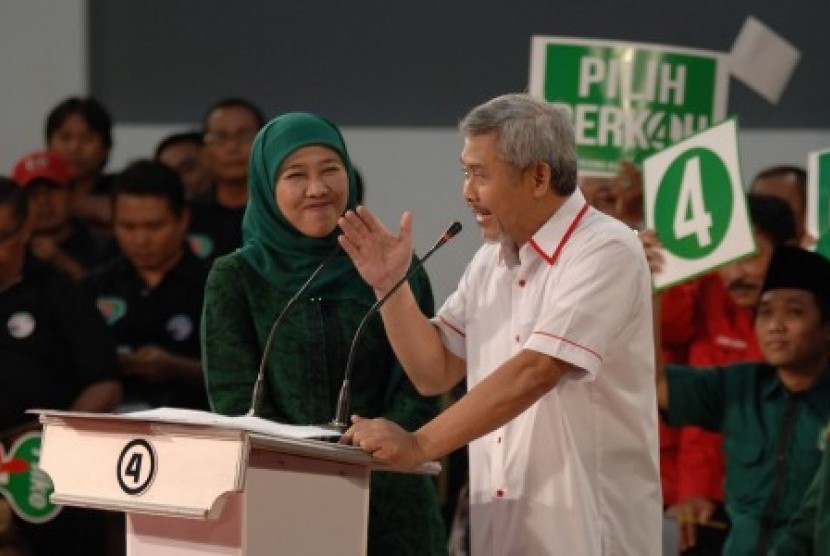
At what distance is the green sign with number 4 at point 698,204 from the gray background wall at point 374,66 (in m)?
1.88

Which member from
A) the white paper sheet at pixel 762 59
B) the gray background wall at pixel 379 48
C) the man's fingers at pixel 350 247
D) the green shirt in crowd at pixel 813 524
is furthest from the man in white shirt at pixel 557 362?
the gray background wall at pixel 379 48

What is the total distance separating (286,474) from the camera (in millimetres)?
3295

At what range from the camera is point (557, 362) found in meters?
3.49

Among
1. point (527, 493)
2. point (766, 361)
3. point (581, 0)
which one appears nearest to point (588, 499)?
point (527, 493)

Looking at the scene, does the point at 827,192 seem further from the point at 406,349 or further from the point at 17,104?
the point at 17,104

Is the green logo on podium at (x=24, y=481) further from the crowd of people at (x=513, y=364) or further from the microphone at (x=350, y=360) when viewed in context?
the microphone at (x=350, y=360)

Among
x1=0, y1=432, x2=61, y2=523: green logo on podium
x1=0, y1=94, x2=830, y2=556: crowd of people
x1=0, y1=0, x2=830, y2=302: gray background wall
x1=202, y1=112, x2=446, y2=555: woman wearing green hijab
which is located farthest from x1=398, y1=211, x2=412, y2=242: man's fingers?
x1=0, y1=0, x2=830, y2=302: gray background wall

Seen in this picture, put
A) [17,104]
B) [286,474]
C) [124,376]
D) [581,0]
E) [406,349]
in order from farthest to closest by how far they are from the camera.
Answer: [17,104], [581,0], [124,376], [406,349], [286,474]

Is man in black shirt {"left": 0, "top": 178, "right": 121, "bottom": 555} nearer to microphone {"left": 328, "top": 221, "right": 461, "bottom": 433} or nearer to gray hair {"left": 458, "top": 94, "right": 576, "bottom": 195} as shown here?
microphone {"left": 328, "top": 221, "right": 461, "bottom": 433}

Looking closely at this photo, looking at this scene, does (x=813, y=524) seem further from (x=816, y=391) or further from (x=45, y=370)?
(x=45, y=370)

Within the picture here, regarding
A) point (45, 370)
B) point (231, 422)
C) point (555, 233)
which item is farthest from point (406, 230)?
point (45, 370)

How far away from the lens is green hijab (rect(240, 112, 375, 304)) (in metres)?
4.04

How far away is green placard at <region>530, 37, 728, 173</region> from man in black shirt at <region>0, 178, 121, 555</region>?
1526mm

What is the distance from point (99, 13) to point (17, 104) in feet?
1.74
